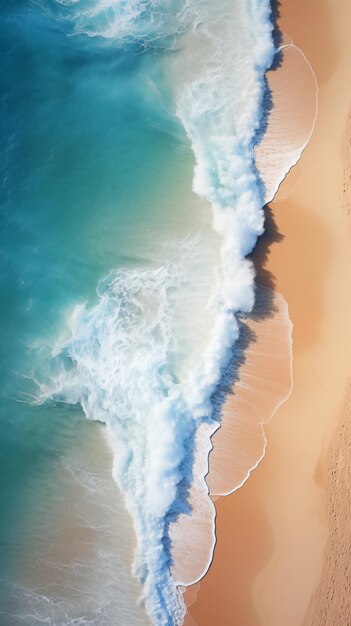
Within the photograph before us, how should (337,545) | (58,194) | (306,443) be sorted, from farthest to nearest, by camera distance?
(58,194) → (306,443) → (337,545)

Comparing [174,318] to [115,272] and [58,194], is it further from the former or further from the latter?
[58,194]

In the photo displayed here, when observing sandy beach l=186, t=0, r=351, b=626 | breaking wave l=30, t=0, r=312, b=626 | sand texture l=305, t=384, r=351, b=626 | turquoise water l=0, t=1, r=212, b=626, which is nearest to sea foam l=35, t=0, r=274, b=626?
breaking wave l=30, t=0, r=312, b=626

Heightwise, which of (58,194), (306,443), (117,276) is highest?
(58,194)

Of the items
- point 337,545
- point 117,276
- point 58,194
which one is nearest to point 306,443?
point 337,545

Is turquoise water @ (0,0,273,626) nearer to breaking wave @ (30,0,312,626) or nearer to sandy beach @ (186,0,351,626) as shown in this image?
breaking wave @ (30,0,312,626)

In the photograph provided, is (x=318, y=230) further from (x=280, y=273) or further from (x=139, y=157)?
(x=139, y=157)

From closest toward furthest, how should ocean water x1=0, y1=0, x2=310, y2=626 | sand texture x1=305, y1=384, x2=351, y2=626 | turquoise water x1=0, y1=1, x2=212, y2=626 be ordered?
1. sand texture x1=305, y1=384, x2=351, y2=626
2. ocean water x1=0, y1=0, x2=310, y2=626
3. turquoise water x1=0, y1=1, x2=212, y2=626

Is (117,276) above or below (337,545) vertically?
above
